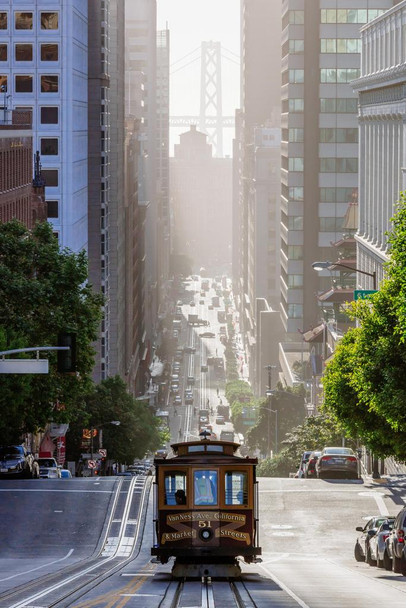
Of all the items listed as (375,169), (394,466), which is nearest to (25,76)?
(375,169)

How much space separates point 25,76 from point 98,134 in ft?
85.9

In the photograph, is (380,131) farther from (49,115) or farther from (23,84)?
(23,84)

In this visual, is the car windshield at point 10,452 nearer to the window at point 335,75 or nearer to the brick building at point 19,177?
the brick building at point 19,177

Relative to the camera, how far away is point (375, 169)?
118750 mm

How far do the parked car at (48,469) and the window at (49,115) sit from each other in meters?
59.8

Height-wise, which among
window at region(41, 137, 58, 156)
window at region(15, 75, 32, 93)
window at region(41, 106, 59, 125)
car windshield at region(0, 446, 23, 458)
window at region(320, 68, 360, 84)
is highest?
window at region(320, 68, 360, 84)

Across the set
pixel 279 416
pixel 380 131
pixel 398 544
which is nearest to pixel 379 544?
pixel 398 544

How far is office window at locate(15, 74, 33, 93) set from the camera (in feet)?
444

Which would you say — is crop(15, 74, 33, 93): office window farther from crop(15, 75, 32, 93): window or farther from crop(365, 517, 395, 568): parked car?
crop(365, 517, 395, 568): parked car

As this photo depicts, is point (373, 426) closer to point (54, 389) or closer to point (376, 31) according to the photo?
point (54, 389)

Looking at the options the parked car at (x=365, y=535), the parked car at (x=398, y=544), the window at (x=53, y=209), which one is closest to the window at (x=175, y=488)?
the parked car at (x=398, y=544)

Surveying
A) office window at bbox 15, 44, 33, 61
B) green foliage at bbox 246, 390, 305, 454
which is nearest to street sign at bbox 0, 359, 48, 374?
office window at bbox 15, 44, 33, 61

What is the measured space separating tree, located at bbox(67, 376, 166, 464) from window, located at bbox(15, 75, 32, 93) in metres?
29.9

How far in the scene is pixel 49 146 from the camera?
449ft
